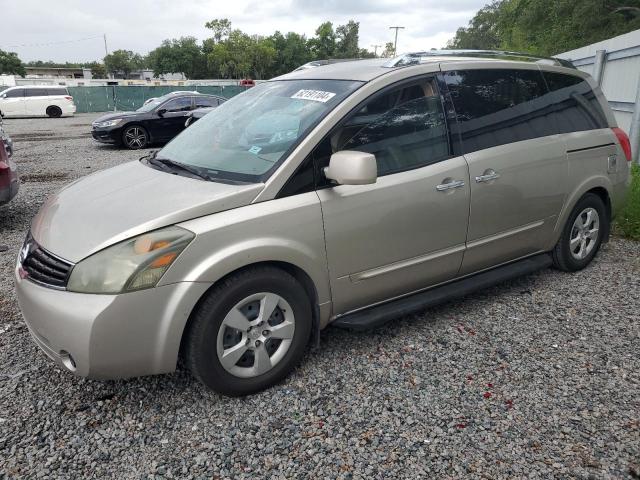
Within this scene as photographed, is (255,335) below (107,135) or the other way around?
below

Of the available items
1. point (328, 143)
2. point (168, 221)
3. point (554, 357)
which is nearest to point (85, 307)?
point (168, 221)

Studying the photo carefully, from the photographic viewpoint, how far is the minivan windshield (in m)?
2.88

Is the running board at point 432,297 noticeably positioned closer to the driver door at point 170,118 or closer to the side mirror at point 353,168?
the side mirror at point 353,168

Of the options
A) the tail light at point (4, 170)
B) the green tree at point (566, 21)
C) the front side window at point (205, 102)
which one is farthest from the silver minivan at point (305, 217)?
the green tree at point (566, 21)

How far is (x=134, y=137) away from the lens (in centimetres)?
1352

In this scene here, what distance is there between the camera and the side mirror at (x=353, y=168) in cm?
265

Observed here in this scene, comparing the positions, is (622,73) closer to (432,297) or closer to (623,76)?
(623,76)

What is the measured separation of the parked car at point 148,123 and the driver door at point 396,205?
11.8 meters

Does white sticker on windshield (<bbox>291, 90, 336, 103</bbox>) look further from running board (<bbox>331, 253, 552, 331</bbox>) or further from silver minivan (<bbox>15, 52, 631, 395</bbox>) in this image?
running board (<bbox>331, 253, 552, 331</bbox>)

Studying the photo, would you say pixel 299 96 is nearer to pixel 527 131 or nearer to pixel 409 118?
pixel 409 118

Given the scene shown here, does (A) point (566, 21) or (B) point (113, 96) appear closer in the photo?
(A) point (566, 21)

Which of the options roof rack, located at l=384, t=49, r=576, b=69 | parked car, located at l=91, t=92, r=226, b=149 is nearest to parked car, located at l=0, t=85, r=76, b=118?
parked car, located at l=91, t=92, r=226, b=149

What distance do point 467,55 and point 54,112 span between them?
28332mm

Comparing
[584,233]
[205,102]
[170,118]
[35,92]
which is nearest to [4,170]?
[584,233]
